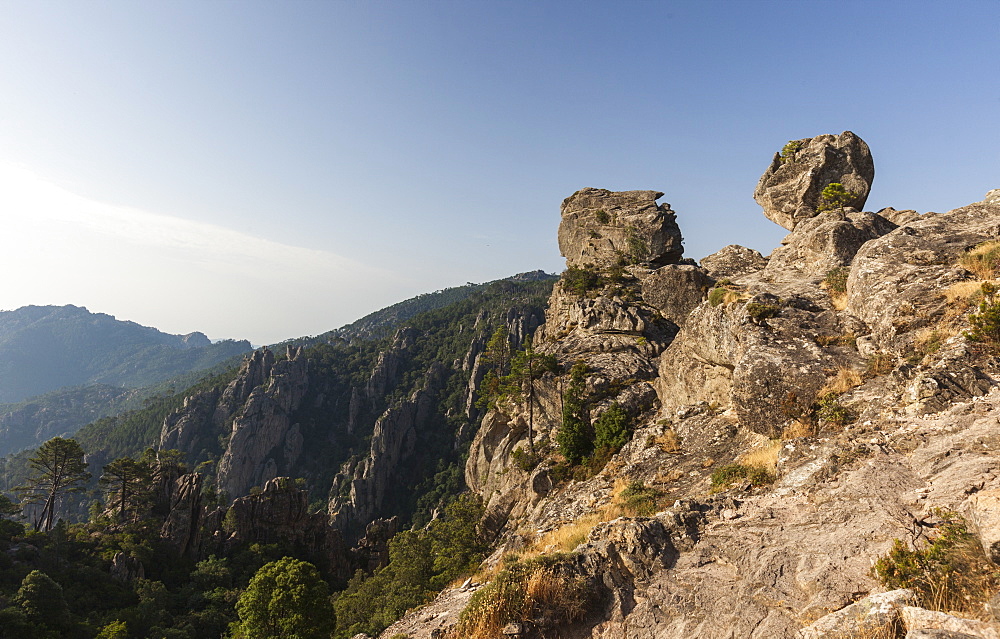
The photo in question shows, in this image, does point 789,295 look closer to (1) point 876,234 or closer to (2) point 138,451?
(1) point 876,234

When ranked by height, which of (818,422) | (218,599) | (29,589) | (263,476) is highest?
(818,422)

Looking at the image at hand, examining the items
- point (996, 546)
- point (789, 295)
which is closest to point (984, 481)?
point (996, 546)

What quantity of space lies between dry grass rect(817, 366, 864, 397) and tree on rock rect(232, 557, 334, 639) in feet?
82.1

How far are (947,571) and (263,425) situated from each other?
183724 millimetres

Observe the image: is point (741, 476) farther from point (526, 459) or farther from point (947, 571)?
point (526, 459)

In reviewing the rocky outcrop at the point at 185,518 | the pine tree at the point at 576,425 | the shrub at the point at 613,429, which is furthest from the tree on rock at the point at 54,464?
the shrub at the point at 613,429

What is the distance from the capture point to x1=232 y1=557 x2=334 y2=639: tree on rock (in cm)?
2106

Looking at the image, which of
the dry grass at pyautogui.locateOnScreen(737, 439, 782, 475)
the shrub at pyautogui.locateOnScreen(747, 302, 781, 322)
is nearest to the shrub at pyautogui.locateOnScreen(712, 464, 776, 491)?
the dry grass at pyautogui.locateOnScreen(737, 439, 782, 475)

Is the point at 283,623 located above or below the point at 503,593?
below

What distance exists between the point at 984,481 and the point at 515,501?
97.4 ft

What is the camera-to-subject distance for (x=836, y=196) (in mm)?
30875

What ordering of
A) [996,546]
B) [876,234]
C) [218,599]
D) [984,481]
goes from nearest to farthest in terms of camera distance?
[996,546]
[984,481]
[876,234]
[218,599]

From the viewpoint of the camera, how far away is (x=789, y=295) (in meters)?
18.9

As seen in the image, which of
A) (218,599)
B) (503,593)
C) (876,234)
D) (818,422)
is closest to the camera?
(503,593)
